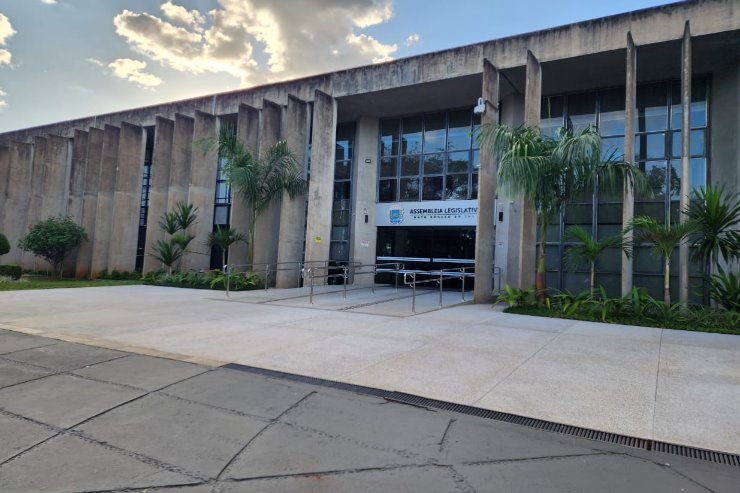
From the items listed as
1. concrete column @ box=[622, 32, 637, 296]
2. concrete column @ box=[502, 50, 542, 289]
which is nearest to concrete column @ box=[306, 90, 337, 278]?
concrete column @ box=[502, 50, 542, 289]

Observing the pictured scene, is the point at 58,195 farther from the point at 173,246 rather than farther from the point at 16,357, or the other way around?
the point at 16,357

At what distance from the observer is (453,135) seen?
17.0 m

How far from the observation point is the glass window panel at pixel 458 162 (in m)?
16.5

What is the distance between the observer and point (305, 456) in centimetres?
315

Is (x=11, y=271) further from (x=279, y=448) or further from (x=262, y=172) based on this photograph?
(x=279, y=448)

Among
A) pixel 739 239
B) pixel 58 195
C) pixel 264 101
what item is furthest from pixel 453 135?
pixel 58 195

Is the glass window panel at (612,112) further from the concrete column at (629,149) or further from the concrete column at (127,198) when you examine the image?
the concrete column at (127,198)

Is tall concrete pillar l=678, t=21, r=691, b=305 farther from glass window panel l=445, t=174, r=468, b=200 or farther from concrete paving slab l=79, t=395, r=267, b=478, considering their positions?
concrete paving slab l=79, t=395, r=267, b=478

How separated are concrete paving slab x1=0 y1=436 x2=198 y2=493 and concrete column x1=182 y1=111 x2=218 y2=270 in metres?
15.9

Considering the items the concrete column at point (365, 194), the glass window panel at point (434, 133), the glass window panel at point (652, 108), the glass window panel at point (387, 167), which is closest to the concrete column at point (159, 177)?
the concrete column at point (365, 194)

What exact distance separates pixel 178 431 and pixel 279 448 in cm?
91

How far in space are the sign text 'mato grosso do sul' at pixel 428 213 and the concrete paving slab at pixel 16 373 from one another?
1306 centimetres

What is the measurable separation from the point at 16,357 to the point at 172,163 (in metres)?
15.2

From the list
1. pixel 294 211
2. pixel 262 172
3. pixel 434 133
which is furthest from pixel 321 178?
pixel 434 133
